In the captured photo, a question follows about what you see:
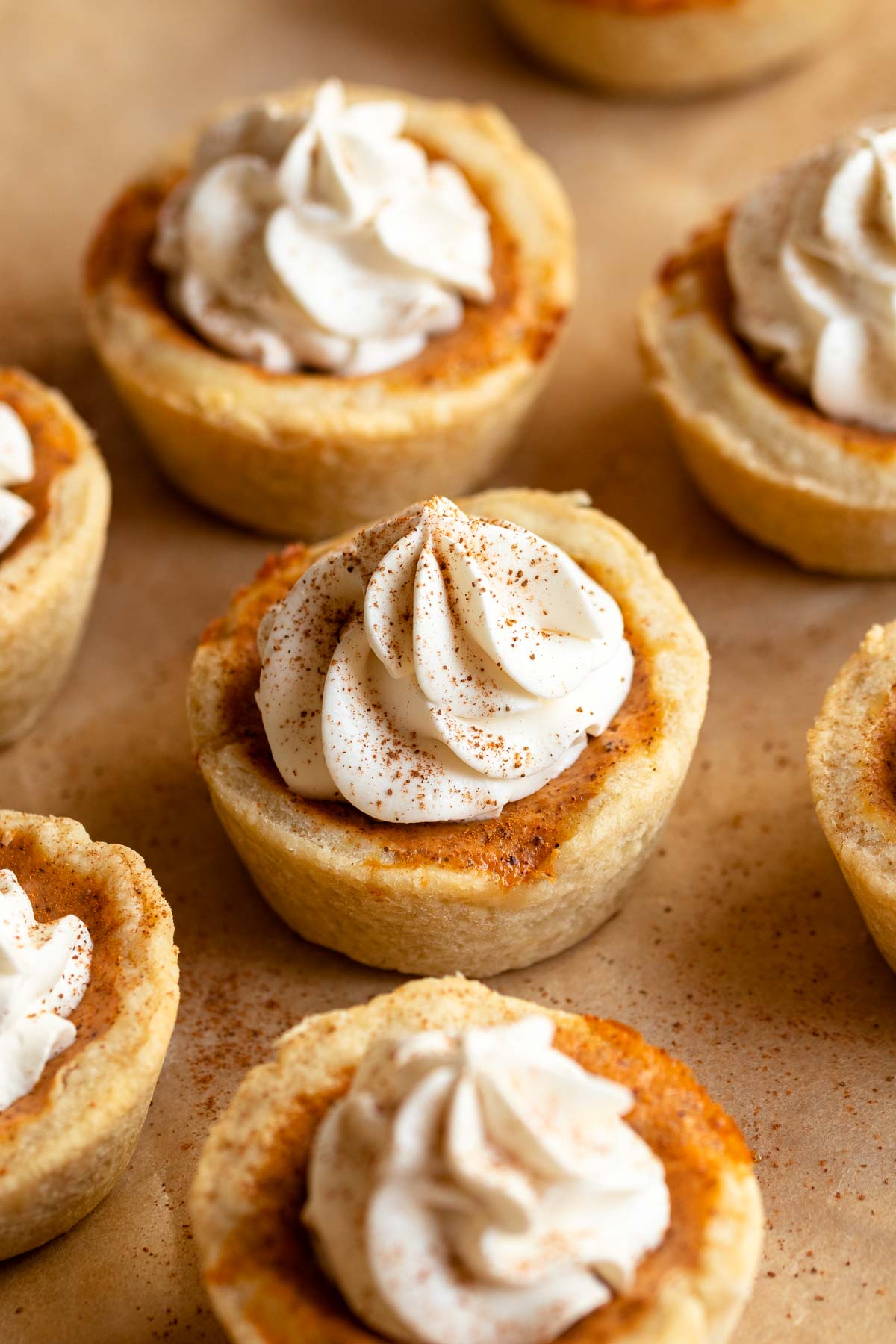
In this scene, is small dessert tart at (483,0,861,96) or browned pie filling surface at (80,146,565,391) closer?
browned pie filling surface at (80,146,565,391)

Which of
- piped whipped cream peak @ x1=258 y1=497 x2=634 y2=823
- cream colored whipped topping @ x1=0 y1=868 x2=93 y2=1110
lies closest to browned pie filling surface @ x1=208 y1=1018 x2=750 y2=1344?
cream colored whipped topping @ x1=0 y1=868 x2=93 y2=1110

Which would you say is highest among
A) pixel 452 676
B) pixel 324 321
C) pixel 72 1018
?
pixel 324 321

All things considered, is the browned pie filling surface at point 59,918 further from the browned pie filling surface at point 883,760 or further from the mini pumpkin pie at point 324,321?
the browned pie filling surface at point 883,760

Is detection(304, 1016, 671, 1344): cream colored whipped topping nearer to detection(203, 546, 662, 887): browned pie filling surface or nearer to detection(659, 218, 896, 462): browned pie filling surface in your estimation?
detection(203, 546, 662, 887): browned pie filling surface

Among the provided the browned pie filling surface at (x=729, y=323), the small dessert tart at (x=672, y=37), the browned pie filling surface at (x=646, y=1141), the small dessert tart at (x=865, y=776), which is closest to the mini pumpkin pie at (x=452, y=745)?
the small dessert tart at (x=865, y=776)

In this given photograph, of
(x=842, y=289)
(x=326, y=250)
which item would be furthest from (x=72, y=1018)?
(x=842, y=289)

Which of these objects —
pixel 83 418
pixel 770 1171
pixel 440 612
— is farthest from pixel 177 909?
pixel 83 418

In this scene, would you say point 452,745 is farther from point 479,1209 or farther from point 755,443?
point 755,443
